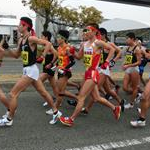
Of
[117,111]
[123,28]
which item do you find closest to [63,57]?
[117,111]

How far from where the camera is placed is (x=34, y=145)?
18.0 feet

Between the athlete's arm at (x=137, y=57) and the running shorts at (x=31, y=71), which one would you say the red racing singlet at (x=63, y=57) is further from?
the athlete's arm at (x=137, y=57)

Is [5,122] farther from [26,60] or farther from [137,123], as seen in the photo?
[137,123]

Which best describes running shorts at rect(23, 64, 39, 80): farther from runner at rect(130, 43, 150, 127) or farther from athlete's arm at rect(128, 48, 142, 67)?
Answer: athlete's arm at rect(128, 48, 142, 67)

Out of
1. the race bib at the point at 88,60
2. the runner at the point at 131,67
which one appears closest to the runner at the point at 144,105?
the race bib at the point at 88,60

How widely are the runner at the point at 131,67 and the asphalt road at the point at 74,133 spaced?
948 mm

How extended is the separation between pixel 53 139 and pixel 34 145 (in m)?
0.44

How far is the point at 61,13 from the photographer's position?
1340 inches

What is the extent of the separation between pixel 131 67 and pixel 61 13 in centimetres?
2602

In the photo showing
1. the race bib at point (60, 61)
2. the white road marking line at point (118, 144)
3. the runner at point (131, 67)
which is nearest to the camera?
the white road marking line at point (118, 144)

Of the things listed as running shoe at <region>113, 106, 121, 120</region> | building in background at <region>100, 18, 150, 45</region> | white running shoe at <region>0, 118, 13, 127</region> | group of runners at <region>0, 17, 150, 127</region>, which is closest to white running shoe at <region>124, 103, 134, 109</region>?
group of runners at <region>0, 17, 150, 127</region>

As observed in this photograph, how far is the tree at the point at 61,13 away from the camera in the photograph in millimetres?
31781

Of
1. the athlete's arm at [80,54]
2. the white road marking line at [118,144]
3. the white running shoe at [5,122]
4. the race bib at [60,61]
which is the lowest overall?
the white running shoe at [5,122]

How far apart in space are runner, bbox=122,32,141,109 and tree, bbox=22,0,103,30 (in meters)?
23.1
